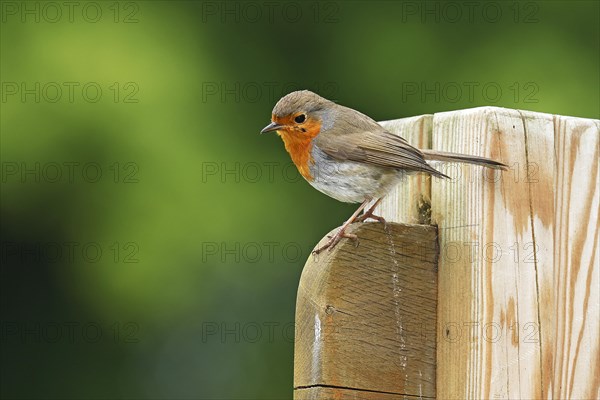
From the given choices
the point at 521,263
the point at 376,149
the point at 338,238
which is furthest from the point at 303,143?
the point at 521,263

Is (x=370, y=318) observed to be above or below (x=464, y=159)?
below

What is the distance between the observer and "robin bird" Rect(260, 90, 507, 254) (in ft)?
10.9

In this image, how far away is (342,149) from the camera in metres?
3.89

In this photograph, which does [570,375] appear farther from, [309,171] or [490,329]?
[309,171]

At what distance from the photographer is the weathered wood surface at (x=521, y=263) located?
2.66 m

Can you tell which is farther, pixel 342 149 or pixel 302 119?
pixel 302 119

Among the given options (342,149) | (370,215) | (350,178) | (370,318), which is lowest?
(370,318)

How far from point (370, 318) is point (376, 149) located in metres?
0.98

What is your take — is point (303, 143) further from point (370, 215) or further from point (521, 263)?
point (521, 263)

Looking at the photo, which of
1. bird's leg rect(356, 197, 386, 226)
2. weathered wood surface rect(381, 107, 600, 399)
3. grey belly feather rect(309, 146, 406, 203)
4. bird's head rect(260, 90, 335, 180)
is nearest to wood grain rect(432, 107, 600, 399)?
weathered wood surface rect(381, 107, 600, 399)

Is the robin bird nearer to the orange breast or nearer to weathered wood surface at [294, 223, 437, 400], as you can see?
the orange breast

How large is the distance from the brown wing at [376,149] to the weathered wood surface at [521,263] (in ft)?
0.67

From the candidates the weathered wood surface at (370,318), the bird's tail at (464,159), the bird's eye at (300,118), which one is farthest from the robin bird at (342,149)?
the weathered wood surface at (370,318)

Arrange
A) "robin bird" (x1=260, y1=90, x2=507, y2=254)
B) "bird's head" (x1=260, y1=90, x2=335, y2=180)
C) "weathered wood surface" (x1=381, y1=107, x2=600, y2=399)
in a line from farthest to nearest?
"bird's head" (x1=260, y1=90, x2=335, y2=180)
"robin bird" (x1=260, y1=90, x2=507, y2=254)
"weathered wood surface" (x1=381, y1=107, x2=600, y2=399)
